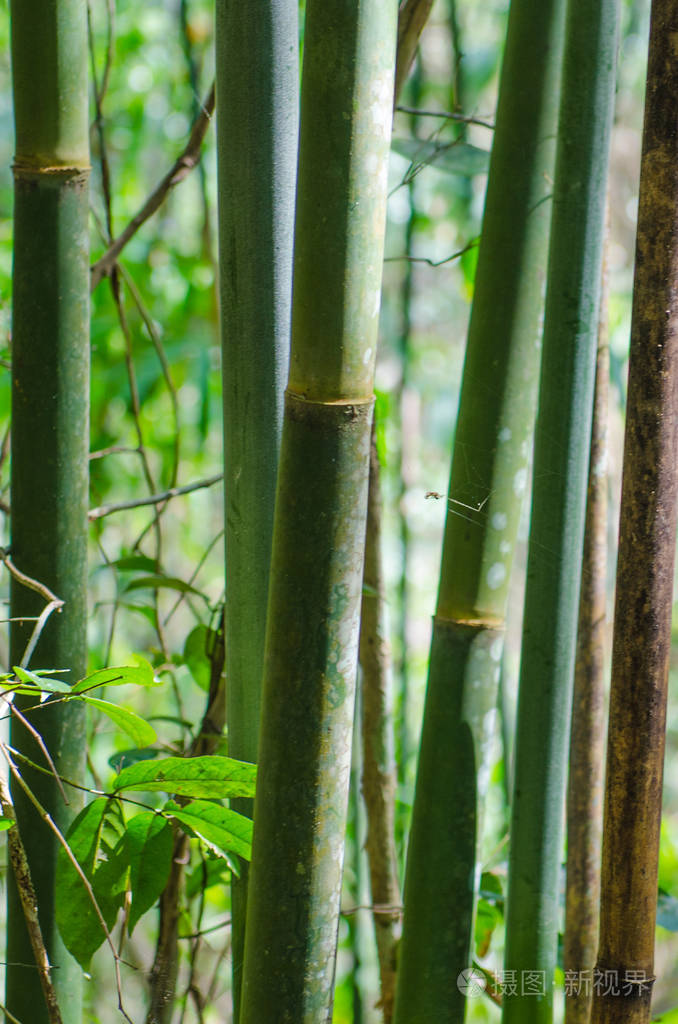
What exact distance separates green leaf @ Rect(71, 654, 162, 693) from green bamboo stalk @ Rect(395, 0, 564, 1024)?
0.79 feet

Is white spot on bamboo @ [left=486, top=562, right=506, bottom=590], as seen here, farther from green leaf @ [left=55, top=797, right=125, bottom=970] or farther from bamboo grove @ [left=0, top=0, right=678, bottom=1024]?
green leaf @ [left=55, top=797, right=125, bottom=970]

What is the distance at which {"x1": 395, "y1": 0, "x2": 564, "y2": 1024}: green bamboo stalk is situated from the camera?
60cm

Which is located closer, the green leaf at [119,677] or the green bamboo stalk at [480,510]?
the green leaf at [119,677]

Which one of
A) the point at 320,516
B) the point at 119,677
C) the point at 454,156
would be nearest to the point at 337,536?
the point at 320,516

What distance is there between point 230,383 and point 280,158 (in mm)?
128

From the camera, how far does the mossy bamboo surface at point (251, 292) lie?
1.68ft

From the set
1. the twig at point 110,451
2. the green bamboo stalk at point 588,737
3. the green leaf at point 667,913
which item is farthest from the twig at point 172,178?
the green leaf at point 667,913

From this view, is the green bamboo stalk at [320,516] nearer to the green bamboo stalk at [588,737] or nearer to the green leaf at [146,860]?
the green leaf at [146,860]

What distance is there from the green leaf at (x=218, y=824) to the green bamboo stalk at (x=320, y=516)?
0.14 ft

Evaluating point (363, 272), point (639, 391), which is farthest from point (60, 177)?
point (639, 391)

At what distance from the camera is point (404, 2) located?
0.75 m

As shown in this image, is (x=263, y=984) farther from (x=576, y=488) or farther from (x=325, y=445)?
(x=576, y=488)

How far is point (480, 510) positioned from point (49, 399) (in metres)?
0.28

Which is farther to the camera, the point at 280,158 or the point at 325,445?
the point at 280,158
